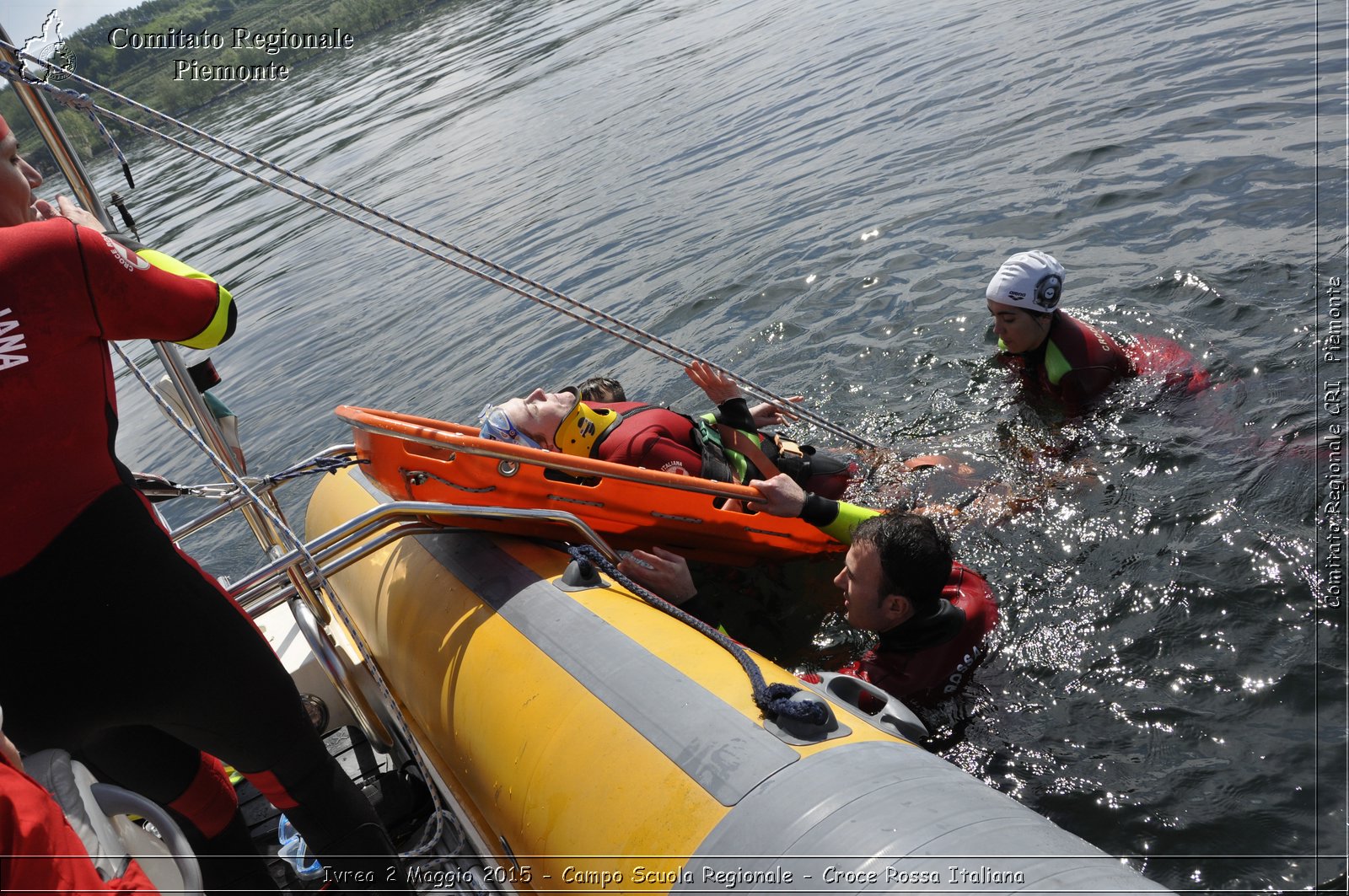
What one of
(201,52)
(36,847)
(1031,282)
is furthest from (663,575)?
(201,52)

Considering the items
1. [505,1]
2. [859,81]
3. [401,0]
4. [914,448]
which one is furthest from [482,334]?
[401,0]

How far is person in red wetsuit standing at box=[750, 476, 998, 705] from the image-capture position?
3.24 metres

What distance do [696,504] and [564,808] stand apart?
4.98 feet

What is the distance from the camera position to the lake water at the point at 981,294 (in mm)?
3260

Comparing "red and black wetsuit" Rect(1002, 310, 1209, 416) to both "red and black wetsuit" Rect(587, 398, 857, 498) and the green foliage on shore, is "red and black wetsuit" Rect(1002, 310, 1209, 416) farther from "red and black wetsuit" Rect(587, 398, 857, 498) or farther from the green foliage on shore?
the green foliage on shore

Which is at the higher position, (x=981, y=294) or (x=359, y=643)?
(x=359, y=643)

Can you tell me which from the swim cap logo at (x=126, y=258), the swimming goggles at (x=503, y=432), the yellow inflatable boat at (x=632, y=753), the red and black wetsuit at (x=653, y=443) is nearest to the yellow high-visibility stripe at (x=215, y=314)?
the swim cap logo at (x=126, y=258)

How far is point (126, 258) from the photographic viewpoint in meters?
2.25

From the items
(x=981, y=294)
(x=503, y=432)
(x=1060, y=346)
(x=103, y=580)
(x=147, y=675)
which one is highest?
(x=103, y=580)

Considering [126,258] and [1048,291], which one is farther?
[1048,291]

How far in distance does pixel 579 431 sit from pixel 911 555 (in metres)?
1.53

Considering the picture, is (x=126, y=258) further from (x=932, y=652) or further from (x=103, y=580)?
(x=932, y=652)

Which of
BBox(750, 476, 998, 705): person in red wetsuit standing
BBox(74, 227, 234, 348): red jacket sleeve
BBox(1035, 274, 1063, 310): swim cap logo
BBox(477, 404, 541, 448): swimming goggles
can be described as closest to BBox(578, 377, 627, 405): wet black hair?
BBox(477, 404, 541, 448): swimming goggles

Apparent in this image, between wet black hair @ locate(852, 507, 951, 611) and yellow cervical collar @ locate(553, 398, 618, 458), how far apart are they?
131cm
